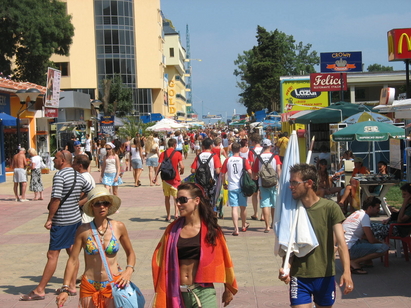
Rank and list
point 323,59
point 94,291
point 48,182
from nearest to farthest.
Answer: point 94,291, point 48,182, point 323,59

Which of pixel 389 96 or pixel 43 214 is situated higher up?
pixel 389 96

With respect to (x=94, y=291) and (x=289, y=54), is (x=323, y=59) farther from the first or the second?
(x=289, y=54)

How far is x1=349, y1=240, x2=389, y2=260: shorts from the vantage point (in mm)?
7121

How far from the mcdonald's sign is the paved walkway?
4.65 meters

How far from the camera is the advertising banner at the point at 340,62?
24.5 m

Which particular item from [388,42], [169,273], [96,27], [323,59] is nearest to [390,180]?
[388,42]

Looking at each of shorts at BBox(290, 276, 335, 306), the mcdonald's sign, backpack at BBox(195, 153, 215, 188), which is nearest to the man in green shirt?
shorts at BBox(290, 276, 335, 306)

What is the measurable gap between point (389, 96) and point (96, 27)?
57.2 m

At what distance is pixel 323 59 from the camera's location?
24469 mm

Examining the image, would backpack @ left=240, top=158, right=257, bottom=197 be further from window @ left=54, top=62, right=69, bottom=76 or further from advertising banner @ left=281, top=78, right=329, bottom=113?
window @ left=54, top=62, right=69, bottom=76

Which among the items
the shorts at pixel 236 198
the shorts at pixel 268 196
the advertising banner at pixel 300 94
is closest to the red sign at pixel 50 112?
the advertising banner at pixel 300 94

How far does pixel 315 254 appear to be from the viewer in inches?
163

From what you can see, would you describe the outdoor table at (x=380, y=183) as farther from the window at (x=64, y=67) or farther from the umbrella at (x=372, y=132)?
the window at (x=64, y=67)

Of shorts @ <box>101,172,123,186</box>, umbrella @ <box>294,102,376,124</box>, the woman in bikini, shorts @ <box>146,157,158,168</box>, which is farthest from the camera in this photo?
shorts @ <box>146,157,158,168</box>
